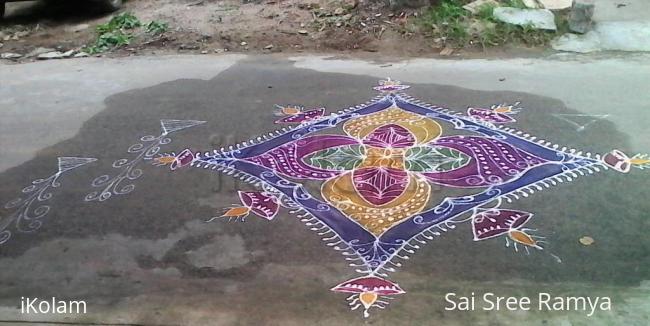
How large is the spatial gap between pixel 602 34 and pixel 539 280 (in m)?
3.10

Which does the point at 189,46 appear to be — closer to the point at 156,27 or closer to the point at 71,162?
the point at 156,27

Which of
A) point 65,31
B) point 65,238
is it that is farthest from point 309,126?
point 65,31

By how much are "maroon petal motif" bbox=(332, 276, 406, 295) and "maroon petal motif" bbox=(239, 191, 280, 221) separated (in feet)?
1.94

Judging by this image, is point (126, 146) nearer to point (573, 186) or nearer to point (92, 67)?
point (92, 67)

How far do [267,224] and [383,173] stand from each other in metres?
0.65

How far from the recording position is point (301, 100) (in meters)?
3.86

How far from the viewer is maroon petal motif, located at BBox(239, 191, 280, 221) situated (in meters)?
2.69

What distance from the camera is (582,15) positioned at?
4605mm

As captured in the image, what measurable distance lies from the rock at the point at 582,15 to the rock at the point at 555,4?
0.82 ft

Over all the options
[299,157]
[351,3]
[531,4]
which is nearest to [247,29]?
[351,3]

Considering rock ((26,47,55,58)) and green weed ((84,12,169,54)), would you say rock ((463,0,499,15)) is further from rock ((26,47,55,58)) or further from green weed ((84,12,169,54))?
rock ((26,47,55,58))

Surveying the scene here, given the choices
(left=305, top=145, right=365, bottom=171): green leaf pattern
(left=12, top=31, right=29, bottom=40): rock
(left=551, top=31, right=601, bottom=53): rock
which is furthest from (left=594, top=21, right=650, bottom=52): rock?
(left=12, top=31, right=29, bottom=40): rock

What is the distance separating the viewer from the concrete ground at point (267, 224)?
213 centimetres

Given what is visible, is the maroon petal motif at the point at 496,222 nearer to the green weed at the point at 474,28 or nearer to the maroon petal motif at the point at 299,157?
the maroon petal motif at the point at 299,157
